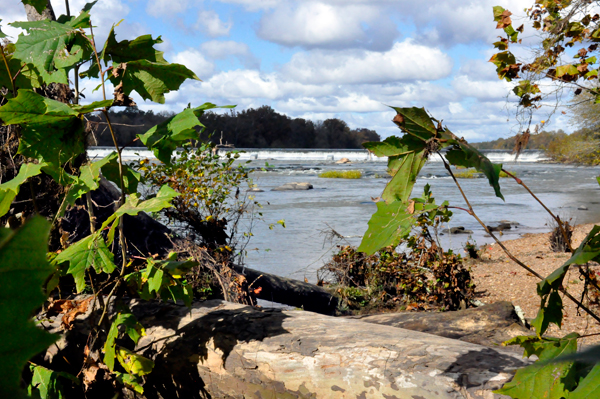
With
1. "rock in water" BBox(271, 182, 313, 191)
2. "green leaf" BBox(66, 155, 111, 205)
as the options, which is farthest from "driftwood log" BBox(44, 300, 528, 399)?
"rock in water" BBox(271, 182, 313, 191)

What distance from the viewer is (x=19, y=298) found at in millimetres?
290

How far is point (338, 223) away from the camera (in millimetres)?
10836

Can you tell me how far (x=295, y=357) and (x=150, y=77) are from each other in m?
1.22

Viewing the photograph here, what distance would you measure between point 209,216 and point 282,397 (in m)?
3.33

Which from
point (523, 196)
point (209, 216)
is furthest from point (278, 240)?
→ point (523, 196)

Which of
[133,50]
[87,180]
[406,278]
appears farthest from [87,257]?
[406,278]

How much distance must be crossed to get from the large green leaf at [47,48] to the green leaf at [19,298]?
1.55m

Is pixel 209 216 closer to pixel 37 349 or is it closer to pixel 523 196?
pixel 37 349

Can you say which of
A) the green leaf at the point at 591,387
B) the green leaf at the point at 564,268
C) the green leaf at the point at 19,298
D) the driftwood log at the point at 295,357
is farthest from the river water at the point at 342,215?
the green leaf at the point at 19,298

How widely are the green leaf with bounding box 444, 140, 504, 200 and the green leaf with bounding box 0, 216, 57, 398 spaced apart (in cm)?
75

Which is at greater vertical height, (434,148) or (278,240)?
(434,148)

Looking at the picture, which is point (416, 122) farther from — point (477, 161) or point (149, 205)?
point (149, 205)

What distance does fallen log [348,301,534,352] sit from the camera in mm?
3064

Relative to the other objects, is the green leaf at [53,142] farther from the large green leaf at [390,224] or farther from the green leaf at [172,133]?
the large green leaf at [390,224]
